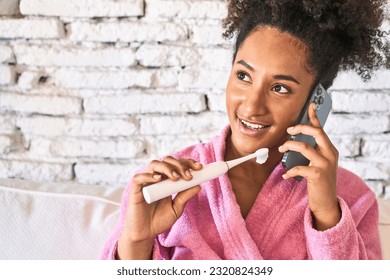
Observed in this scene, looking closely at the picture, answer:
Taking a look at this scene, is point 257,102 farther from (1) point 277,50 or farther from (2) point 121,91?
(2) point 121,91

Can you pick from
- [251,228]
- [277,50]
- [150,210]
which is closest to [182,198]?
[150,210]

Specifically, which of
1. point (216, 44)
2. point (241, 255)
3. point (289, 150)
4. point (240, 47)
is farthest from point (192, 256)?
point (216, 44)

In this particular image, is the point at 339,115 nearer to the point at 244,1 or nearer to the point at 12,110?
the point at 244,1

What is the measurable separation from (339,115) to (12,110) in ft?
2.58

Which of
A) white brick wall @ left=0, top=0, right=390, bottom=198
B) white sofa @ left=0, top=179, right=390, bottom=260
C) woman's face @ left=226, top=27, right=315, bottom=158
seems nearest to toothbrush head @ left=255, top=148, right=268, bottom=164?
woman's face @ left=226, top=27, right=315, bottom=158

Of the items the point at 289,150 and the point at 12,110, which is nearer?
the point at 289,150

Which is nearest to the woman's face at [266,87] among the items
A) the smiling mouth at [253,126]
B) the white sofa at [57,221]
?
the smiling mouth at [253,126]

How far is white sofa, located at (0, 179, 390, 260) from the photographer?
1.11 meters

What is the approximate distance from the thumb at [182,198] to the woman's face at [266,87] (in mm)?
125

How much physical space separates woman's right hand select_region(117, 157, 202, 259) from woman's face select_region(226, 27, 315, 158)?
130 millimetres

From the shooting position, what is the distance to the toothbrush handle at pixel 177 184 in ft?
2.55

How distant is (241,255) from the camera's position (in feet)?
2.99

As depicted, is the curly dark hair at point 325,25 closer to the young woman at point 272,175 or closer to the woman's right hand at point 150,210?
the young woman at point 272,175
